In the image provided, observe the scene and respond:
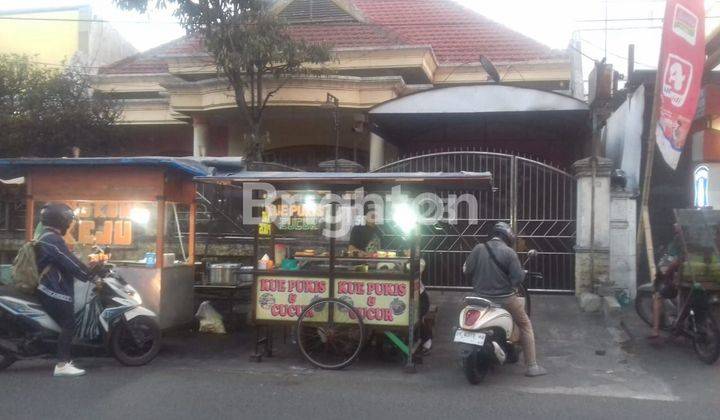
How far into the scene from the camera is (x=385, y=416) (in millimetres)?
5219

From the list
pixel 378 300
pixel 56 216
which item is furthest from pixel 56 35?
pixel 378 300

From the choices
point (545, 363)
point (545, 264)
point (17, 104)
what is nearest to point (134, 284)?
point (545, 363)

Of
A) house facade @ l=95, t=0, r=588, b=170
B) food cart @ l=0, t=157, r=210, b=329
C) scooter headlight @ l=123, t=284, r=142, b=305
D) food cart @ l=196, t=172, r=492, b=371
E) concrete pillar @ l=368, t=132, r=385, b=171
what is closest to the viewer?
food cart @ l=196, t=172, r=492, b=371

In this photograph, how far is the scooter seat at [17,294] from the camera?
20.9 feet

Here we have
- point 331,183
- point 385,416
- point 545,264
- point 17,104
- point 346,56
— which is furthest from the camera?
point 346,56

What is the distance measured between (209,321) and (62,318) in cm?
248

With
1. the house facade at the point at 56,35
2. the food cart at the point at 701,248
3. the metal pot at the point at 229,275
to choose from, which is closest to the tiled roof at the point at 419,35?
the house facade at the point at 56,35

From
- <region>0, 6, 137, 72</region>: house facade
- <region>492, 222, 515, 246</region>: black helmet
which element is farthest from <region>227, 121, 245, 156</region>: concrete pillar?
<region>492, 222, 515, 246</region>: black helmet

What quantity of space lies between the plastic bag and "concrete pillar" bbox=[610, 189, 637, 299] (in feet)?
19.4

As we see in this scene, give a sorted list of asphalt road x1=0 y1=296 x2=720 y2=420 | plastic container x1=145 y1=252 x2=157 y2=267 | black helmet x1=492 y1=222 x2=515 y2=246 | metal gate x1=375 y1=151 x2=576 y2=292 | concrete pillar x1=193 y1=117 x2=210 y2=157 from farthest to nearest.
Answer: concrete pillar x1=193 y1=117 x2=210 y2=157 → metal gate x1=375 y1=151 x2=576 y2=292 → plastic container x1=145 y1=252 x2=157 y2=267 → black helmet x1=492 y1=222 x2=515 y2=246 → asphalt road x1=0 y1=296 x2=720 y2=420

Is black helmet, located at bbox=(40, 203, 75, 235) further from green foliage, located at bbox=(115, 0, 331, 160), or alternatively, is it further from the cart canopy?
green foliage, located at bbox=(115, 0, 331, 160)

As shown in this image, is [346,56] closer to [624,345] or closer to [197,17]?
[197,17]

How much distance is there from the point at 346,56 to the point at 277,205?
23.4 feet

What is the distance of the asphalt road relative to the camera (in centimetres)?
532
